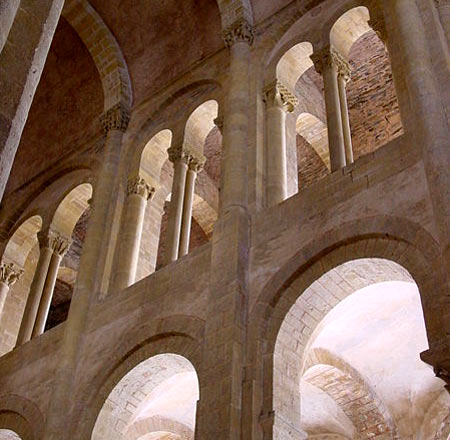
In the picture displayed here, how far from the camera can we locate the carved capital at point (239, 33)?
1102 centimetres

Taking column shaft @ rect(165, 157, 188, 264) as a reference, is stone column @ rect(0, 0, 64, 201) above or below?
below

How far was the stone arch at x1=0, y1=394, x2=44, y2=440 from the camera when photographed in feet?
32.2

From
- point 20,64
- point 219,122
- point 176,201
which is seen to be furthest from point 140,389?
point 20,64

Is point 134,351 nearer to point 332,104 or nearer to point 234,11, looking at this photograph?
point 332,104

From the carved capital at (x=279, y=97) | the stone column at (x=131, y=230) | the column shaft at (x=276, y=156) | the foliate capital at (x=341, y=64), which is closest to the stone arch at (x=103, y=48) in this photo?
the stone column at (x=131, y=230)

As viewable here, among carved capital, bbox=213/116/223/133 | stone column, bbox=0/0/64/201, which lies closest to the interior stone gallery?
stone column, bbox=0/0/64/201

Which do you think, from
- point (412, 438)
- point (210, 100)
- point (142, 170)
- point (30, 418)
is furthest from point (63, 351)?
point (412, 438)

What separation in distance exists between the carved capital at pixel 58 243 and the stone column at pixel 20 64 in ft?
26.9

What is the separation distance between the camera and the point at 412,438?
425 inches

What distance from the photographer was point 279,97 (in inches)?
400

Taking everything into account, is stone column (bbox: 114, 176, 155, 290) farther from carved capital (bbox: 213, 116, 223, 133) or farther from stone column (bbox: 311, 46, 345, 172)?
stone column (bbox: 311, 46, 345, 172)

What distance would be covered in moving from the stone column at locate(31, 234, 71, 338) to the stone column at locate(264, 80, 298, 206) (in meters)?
4.99

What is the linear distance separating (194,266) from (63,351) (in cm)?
240

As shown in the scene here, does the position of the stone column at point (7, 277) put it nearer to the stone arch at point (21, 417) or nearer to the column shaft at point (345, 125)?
the stone arch at point (21, 417)
